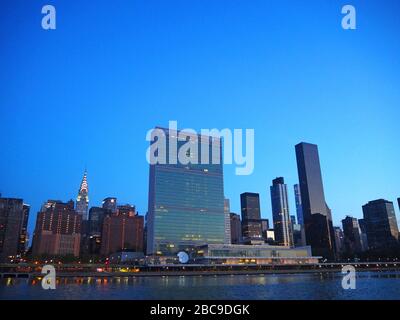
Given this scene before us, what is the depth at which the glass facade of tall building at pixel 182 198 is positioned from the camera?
136m

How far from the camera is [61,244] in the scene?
7338 inches

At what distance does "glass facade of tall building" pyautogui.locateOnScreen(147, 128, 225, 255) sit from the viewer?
13650cm

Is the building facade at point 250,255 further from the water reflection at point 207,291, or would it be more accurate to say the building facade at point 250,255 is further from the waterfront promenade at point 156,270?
the water reflection at point 207,291

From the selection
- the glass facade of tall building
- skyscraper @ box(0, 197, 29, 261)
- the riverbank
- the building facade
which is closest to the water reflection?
the riverbank

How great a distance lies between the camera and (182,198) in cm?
14412

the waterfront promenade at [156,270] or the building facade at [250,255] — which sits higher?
the building facade at [250,255]

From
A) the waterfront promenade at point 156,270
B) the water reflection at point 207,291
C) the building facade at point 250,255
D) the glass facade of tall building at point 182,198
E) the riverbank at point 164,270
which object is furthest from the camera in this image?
the glass facade of tall building at point 182,198

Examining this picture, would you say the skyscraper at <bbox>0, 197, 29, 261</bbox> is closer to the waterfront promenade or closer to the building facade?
the waterfront promenade

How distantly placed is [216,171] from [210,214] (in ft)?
66.4

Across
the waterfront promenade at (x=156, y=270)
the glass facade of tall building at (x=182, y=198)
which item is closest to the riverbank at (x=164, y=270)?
the waterfront promenade at (x=156, y=270)

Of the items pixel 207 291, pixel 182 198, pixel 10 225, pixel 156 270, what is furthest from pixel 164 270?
pixel 10 225
